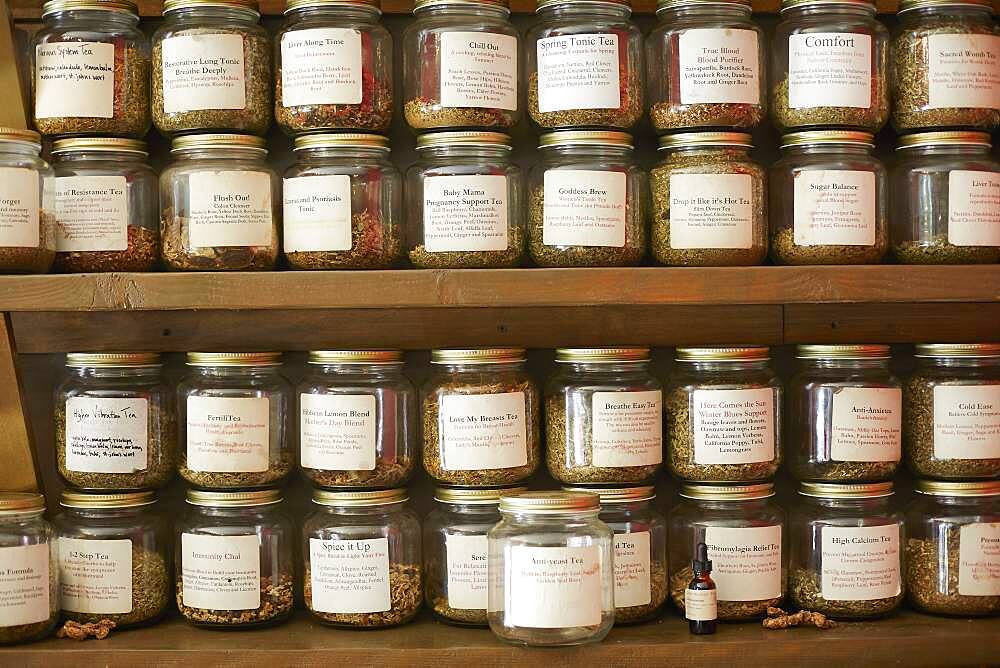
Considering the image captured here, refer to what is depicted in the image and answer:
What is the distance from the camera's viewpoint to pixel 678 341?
5.02 ft

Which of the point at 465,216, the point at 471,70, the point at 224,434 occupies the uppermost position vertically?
the point at 471,70

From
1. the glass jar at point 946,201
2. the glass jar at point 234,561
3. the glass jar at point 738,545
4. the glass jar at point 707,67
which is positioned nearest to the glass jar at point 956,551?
the glass jar at point 738,545

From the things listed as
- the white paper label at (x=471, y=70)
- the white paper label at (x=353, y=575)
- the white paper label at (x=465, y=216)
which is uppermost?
the white paper label at (x=471, y=70)

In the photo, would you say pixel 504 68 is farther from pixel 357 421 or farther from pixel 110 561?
pixel 110 561

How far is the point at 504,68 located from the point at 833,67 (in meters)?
0.38

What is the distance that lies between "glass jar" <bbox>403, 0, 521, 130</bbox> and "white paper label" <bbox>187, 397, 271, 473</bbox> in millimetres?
394

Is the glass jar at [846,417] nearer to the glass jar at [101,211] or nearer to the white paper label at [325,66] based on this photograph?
the white paper label at [325,66]

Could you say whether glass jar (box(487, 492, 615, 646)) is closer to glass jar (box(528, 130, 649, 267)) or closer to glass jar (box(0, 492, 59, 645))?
glass jar (box(528, 130, 649, 267))

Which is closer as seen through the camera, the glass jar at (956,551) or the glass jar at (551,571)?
the glass jar at (551,571)

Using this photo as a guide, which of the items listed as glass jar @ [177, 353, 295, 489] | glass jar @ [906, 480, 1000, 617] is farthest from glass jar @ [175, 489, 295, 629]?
glass jar @ [906, 480, 1000, 617]

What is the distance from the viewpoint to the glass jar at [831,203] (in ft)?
4.34

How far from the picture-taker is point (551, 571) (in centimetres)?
124

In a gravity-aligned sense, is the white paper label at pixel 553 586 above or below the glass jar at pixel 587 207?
below

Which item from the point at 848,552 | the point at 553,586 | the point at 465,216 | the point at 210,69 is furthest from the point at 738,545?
the point at 210,69
